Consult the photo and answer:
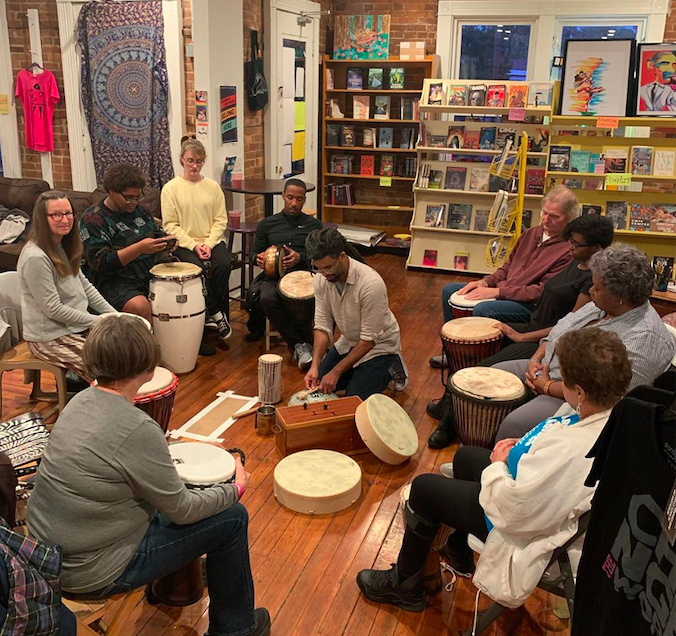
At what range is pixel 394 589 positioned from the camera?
97.0 inches

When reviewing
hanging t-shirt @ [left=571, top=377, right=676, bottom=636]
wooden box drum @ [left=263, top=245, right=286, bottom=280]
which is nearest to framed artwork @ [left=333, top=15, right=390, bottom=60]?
wooden box drum @ [left=263, top=245, right=286, bottom=280]

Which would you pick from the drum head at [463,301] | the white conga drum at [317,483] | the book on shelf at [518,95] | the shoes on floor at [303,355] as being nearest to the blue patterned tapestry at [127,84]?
the shoes on floor at [303,355]

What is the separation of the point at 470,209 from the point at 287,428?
4.09m

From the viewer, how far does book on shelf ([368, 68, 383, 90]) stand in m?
7.49

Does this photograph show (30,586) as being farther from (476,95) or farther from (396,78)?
(396,78)

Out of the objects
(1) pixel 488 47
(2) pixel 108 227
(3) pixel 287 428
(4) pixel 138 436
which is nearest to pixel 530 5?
(1) pixel 488 47

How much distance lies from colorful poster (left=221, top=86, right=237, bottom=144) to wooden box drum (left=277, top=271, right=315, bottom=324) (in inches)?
65.8

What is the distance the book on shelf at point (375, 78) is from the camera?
24.6ft

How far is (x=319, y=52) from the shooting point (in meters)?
7.44

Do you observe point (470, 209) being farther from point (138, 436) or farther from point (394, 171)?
point (138, 436)

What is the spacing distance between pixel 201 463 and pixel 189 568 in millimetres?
A: 380

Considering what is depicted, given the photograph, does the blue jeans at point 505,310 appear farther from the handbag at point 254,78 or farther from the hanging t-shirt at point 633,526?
the handbag at point 254,78

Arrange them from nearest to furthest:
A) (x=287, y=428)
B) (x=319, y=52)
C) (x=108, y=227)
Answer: (x=287, y=428) → (x=108, y=227) → (x=319, y=52)

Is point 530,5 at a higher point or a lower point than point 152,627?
higher
